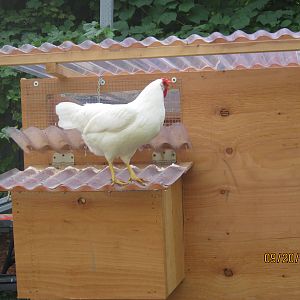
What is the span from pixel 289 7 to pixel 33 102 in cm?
262

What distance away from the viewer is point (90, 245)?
2779mm

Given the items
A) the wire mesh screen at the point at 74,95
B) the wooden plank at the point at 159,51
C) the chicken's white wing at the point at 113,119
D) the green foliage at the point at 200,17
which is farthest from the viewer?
the green foliage at the point at 200,17

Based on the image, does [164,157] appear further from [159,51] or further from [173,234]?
[159,51]

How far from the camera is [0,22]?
17.6 feet

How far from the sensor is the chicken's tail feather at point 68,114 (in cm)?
279

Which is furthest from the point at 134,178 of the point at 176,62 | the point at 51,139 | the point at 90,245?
the point at 176,62

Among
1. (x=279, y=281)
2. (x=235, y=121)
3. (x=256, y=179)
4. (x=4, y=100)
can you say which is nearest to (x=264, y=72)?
(x=235, y=121)

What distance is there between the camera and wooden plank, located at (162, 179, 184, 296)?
2773mm

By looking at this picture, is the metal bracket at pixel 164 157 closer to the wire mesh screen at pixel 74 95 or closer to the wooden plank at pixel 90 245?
the wire mesh screen at pixel 74 95

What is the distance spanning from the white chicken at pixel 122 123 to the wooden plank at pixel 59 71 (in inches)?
13.5

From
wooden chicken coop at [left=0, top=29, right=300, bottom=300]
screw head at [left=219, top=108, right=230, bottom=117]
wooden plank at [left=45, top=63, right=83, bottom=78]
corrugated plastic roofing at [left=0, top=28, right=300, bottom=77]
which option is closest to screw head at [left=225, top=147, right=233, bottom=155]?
wooden chicken coop at [left=0, top=29, right=300, bottom=300]

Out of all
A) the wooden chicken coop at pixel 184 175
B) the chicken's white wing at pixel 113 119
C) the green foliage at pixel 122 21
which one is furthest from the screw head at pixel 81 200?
the green foliage at pixel 122 21

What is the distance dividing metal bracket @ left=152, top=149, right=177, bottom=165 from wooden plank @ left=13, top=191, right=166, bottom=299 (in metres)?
0.53

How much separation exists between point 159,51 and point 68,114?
503 millimetres
